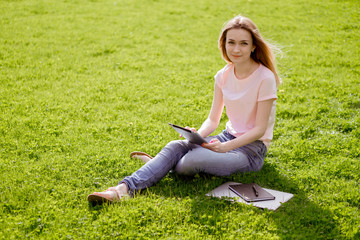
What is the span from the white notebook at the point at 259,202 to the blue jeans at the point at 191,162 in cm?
21

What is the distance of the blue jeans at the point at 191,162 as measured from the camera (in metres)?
4.32

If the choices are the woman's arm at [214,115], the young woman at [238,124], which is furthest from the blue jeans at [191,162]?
the woman's arm at [214,115]

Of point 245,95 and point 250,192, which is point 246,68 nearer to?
point 245,95

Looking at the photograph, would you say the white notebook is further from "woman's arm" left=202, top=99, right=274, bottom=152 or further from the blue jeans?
"woman's arm" left=202, top=99, right=274, bottom=152

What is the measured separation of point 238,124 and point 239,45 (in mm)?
936

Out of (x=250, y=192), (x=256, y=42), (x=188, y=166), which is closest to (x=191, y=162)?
(x=188, y=166)

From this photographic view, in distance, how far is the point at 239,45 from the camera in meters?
4.37

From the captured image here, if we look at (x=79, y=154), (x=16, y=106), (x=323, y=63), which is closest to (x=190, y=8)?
(x=323, y=63)

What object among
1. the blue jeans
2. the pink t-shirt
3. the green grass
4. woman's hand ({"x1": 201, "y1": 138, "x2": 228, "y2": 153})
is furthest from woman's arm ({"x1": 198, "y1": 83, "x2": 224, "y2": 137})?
the green grass

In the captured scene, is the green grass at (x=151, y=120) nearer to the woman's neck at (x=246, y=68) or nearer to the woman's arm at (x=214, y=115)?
the woman's arm at (x=214, y=115)

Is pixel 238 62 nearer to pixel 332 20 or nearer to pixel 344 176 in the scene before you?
pixel 344 176

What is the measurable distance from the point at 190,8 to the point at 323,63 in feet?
21.2

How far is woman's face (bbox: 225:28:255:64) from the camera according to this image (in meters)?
4.33

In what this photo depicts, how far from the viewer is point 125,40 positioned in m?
10.6
